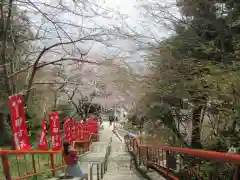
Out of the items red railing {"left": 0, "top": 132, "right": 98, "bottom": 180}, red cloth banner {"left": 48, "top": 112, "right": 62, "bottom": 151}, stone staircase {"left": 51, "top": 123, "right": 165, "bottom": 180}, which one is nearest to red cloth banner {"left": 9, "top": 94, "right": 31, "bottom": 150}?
red railing {"left": 0, "top": 132, "right": 98, "bottom": 180}

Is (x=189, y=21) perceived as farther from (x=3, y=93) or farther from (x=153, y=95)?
(x=3, y=93)

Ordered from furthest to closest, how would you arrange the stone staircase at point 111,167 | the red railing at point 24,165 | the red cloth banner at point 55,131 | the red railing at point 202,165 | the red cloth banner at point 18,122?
the red cloth banner at point 55,131 < the stone staircase at point 111,167 < the red cloth banner at point 18,122 < the red railing at point 24,165 < the red railing at point 202,165

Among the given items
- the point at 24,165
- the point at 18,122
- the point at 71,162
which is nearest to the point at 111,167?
the point at 18,122

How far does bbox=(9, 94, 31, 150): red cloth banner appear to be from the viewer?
408 inches

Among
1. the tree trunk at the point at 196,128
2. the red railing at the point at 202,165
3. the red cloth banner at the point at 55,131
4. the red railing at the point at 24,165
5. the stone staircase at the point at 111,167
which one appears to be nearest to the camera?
the red railing at the point at 202,165

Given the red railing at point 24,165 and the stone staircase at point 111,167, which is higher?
the red railing at point 24,165

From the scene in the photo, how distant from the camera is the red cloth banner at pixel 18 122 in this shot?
10.4 meters

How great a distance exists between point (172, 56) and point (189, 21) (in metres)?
1.52

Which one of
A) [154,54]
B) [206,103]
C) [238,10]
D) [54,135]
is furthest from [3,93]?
[238,10]

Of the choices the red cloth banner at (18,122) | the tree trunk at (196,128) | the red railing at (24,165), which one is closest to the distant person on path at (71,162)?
the red railing at (24,165)

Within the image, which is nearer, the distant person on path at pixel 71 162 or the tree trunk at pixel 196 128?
the distant person on path at pixel 71 162

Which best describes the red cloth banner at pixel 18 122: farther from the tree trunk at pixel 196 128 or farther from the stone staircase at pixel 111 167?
the tree trunk at pixel 196 128

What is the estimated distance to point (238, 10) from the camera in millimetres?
9234

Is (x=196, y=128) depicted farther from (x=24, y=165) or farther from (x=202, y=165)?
(x=202, y=165)
